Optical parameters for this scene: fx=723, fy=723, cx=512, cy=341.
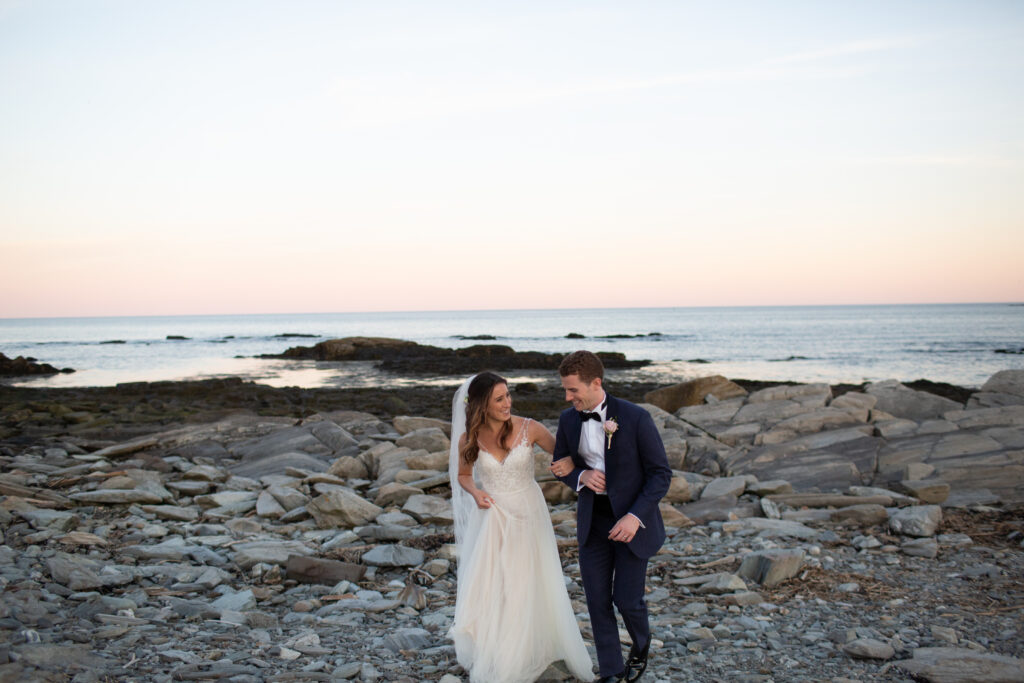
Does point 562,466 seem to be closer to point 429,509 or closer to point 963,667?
point 963,667

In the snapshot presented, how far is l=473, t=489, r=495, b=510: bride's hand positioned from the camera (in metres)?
4.91

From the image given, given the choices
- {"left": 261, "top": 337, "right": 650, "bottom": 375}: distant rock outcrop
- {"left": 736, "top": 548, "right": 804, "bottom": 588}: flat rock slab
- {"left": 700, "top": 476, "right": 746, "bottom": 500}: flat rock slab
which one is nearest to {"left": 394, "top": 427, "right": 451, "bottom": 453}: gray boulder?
{"left": 700, "top": 476, "right": 746, "bottom": 500}: flat rock slab

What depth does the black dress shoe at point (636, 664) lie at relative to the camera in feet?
14.7

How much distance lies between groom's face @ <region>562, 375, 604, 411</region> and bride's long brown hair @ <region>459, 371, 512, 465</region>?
0.62 meters

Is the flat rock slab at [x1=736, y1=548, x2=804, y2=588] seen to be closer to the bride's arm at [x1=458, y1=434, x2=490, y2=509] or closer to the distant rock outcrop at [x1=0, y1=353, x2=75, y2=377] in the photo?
the bride's arm at [x1=458, y1=434, x2=490, y2=509]

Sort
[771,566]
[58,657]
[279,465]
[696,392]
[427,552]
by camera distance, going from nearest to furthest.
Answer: [58,657] → [771,566] → [427,552] → [279,465] → [696,392]

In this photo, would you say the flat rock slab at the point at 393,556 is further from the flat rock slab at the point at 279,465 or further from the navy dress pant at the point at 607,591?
the flat rock slab at the point at 279,465

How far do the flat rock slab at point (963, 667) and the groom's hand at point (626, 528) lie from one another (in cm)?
217

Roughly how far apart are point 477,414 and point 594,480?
960mm

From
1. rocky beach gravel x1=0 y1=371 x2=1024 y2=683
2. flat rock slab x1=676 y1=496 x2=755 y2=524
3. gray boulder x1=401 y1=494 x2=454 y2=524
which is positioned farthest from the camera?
flat rock slab x1=676 y1=496 x2=755 y2=524

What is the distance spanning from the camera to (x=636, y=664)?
450cm

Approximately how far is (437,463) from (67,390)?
73.6 ft

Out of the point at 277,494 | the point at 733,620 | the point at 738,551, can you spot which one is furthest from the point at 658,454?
the point at 277,494

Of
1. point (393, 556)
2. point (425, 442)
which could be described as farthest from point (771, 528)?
point (425, 442)
